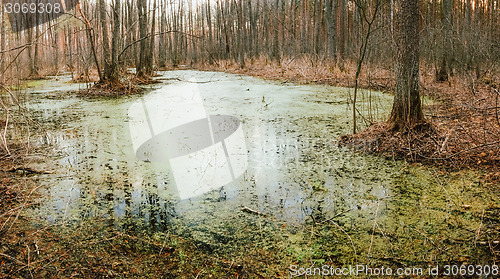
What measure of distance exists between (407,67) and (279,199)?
1.87 meters

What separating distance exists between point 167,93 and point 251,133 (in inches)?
155

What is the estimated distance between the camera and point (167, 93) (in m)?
7.40

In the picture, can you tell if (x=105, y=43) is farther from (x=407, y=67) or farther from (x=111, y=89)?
(x=407, y=67)

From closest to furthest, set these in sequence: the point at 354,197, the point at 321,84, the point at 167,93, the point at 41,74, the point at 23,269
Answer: the point at 23,269, the point at 354,197, the point at 167,93, the point at 321,84, the point at 41,74

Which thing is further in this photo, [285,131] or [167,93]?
[167,93]

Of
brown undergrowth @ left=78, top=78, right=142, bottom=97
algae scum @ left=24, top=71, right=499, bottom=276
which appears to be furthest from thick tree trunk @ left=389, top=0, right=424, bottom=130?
brown undergrowth @ left=78, top=78, right=142, bottom=97

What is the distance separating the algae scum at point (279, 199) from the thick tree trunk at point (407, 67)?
601 mm

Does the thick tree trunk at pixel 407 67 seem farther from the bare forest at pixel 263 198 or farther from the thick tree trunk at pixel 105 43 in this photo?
the thick tree trunk at pixel 105 43

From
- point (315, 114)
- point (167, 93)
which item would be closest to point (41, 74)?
point (167, 93)

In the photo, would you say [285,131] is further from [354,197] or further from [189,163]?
Result: [354,197]

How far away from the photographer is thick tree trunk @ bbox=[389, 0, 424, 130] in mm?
3207

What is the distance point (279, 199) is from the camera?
2.31 metres

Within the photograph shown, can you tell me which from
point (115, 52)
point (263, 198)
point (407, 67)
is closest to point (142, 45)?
point (115, 52)

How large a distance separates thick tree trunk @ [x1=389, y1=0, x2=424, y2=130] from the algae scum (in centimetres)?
60
